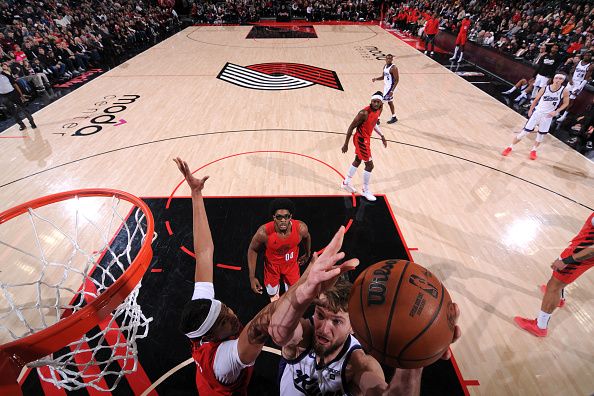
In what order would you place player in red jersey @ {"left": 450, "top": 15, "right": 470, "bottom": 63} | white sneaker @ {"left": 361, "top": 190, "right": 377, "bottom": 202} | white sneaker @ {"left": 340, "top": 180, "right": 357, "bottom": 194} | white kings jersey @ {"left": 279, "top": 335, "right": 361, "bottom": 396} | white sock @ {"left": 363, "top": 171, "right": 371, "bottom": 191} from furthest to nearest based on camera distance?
player in red jersey @ {"left": 450, "top": 15, "right": 470, "bottom": 63} < white sneaker @ {"left": 340, "top": 180, "right": 357, "bottom": 194} < white sneaker @ {"left": 361, "top": 190, "right": 377, "bottom": 202} < white sock @ {"left": 363, "top": 171, "right": 371, "bottom": 191} < white kings jersey @ {"left": 279, "top": 335, "right": 361, "bottom": 396}

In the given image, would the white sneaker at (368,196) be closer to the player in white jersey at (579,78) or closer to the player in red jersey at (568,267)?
the player in red jersey at (568,267)

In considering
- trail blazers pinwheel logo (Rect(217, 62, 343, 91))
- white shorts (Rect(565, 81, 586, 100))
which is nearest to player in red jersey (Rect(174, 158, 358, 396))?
trail blazers pinwheel logo (Rect(217, 62, 343, 91))

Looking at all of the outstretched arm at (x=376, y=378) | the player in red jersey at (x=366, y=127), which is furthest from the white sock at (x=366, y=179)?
the outstretched arm at (x=376, y=378)

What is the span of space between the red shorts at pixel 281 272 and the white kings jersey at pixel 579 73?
9.23m

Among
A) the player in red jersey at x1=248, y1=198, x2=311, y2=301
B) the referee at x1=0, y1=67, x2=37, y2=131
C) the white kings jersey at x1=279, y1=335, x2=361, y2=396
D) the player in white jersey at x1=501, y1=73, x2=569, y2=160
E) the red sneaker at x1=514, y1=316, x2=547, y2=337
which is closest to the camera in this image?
the white kings jersey at x1=279, y1=335, x2=361, y2=396

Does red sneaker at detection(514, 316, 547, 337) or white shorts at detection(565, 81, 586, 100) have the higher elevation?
white shorts at detection(565, 81, 586, 100)

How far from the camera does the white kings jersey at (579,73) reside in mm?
8125

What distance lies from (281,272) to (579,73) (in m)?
9.47

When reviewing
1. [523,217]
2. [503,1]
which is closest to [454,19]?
[503,1]

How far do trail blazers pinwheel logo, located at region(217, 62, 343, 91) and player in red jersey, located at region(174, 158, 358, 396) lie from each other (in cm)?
949

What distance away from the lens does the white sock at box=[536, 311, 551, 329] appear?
11.3 feet

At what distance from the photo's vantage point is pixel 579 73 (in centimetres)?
823

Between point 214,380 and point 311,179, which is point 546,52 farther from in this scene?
point 214,380

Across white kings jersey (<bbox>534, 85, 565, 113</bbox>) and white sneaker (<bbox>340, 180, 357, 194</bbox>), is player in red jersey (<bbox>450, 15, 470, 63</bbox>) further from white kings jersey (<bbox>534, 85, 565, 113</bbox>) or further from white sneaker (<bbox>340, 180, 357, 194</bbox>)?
white sneaker (<bbox>340, 180, 357, 194</bbox>)
